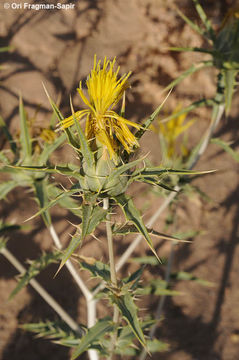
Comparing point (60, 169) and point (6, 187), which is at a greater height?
point (60, 169)

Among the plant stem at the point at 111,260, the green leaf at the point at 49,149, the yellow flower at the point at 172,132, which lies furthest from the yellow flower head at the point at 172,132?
the plant stem at the point at 111,260

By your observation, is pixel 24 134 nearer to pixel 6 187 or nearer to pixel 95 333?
pixel 6 187

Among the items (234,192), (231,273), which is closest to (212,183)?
(234,192)

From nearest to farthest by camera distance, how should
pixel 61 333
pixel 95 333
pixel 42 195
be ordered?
pixel 95 333, pixel 42 195, pixel 61 333

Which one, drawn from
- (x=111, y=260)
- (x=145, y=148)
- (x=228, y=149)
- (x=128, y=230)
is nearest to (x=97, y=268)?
(x=111, y=260)

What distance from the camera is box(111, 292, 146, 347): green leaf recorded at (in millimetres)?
925

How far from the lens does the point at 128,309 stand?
101cm

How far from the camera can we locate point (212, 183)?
11.4 feet

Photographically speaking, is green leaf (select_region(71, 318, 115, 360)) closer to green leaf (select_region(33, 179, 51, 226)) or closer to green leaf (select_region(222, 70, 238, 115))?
green leaf (select_region(33, 179, 51, 226))

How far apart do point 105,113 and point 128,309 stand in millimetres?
552

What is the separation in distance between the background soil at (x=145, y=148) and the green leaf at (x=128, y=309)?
1373 mm

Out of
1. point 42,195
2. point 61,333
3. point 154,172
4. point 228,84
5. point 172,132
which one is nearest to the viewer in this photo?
point 154,172

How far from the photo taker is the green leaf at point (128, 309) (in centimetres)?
93

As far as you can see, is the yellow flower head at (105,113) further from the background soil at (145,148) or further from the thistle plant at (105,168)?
the background soil at (145,148)
